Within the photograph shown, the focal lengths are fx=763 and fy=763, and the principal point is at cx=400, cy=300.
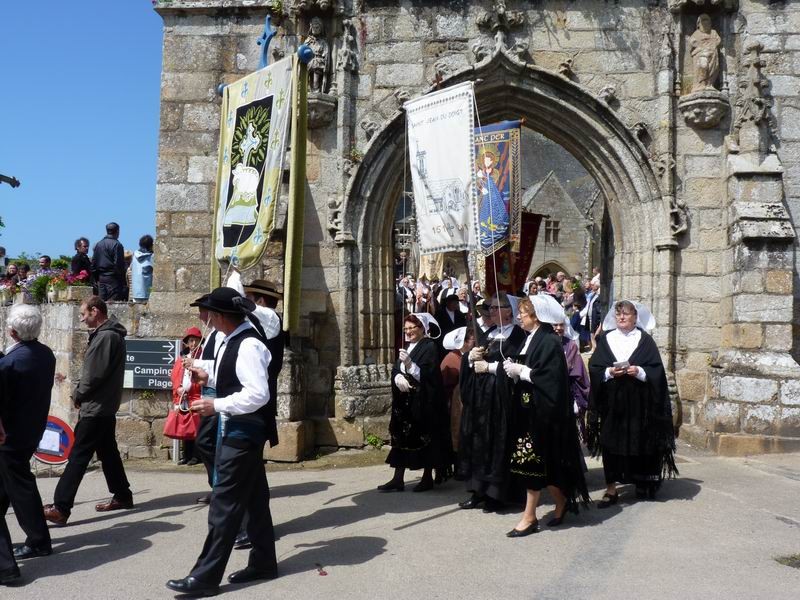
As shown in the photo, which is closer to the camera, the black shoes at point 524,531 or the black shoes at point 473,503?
the black shoes at point 524,531

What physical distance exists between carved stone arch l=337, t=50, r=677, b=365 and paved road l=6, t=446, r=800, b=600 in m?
2.45

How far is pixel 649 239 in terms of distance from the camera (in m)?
8.73

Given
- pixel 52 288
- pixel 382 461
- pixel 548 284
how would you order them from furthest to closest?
pixel 548 284
pixel 52 288
pixel 382 461

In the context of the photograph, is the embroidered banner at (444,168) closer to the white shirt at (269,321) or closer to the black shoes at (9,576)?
the white shirt at (269,321)

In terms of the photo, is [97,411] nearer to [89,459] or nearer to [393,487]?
[89,459]

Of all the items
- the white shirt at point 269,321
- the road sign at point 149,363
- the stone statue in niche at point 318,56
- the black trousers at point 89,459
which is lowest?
the black trousers at point 89,459

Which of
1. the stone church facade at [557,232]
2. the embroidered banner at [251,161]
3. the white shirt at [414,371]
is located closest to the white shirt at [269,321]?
the embroidered banner at [251,161]

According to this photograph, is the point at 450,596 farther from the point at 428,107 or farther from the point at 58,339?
the point at 58,339

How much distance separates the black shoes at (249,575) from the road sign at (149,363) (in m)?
4.41

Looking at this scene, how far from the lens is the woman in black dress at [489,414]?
18.7 feet

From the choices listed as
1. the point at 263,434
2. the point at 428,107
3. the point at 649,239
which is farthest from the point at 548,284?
the point at 263,434

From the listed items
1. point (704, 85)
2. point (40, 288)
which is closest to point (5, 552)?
point (40, 288)

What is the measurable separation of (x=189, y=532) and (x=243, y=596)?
1.41 m

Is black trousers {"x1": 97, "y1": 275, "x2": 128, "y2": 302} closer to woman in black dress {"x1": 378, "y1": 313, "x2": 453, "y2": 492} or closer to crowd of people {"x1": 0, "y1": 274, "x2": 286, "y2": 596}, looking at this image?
crowd of people {"x1": 0, "y1": 274, "x2": 286, "y2": 596}
